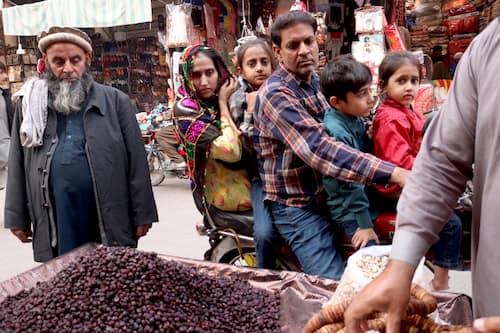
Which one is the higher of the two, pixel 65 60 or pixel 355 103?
pixel 65 60

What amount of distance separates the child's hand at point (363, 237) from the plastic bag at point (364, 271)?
637 mm

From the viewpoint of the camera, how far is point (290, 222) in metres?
2.13

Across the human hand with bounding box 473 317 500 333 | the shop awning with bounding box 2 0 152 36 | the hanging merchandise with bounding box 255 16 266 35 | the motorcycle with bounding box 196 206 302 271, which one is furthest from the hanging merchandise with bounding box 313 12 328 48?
the human hand with bounding box 473 317 500 333

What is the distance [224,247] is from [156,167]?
17.9ft

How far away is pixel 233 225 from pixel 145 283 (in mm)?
1001

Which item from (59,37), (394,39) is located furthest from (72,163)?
(394,39)

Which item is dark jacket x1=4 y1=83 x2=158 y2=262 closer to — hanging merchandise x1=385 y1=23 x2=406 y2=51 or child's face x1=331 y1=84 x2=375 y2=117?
child's face x1=331 y1=84 x2=375 y2=117

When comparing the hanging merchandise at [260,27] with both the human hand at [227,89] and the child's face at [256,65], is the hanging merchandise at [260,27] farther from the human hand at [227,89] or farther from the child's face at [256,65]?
the human hand at [227,89]

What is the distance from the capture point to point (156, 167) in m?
7.94

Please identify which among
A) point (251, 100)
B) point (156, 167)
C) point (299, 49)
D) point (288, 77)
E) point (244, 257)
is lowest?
point (156, 167)

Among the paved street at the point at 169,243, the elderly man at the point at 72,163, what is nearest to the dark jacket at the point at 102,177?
the elderly man at the point at 72,163

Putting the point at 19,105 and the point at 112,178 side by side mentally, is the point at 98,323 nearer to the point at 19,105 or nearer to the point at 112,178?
the point at 112,178

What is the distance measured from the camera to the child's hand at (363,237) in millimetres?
1908

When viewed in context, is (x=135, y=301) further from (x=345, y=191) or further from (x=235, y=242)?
Answer: (x=235, y=242)
